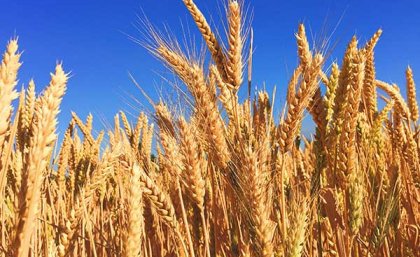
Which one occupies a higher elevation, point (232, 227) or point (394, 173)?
point (394, 173)

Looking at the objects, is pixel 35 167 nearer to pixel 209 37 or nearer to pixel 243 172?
pixel 243 172

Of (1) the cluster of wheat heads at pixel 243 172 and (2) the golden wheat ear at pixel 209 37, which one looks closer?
(1) the cluster of wheat heads at pixel 243 172

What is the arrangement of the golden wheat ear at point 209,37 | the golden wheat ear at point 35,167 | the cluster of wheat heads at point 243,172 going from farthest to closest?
the golden wheat ear at point 209,37
the cluster of wheat heads at point 243,172
the golden wheat ear at point 35,167

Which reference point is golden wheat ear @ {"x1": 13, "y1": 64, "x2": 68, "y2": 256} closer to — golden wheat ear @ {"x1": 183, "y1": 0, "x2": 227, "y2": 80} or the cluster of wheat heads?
the cluster of wheat heads

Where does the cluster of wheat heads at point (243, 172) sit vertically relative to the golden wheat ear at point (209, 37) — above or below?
below

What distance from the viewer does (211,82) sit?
6.12 ft

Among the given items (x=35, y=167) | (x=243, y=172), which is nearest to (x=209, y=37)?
(x=243, y=172)

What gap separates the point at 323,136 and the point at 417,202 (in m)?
1.14

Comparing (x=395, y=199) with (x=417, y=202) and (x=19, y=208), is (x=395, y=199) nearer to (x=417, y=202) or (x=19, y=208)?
(x=417, y=202)

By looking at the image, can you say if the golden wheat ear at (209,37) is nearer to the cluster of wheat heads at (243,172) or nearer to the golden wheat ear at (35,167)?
the cluster of wheat heads at (243,172)

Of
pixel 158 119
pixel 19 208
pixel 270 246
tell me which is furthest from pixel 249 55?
pixel 19 208

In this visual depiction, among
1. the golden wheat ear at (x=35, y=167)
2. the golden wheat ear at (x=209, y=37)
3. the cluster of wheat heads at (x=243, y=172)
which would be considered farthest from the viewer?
the golden wheat ear at (x=209, y=37)

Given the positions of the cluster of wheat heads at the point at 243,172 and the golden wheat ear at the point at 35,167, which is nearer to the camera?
the golden wheat ear at the point at 35,167

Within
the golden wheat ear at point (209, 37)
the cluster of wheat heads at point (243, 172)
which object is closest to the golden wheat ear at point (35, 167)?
the cluster of wheat heads at point (243, 172)
